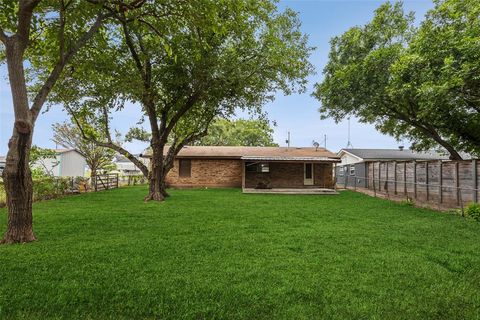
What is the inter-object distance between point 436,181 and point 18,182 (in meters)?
14.1

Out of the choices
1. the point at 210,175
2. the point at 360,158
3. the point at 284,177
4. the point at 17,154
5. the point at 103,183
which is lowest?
the point at 103,183

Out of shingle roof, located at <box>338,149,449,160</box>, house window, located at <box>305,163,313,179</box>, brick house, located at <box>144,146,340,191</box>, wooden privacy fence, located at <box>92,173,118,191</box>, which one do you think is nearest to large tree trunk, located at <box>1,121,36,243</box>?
wooden privacy fence, located at <box>92,173,118,191</box>

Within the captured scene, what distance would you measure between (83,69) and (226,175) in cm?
1295

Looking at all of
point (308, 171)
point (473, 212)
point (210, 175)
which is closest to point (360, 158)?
point (308, 171)

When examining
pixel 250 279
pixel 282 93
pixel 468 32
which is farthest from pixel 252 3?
pixel 250 279

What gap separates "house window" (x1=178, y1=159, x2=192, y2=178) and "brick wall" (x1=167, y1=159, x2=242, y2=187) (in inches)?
6.6

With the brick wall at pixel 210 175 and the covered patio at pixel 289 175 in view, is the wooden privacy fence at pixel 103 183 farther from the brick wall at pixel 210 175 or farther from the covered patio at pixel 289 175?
the covered patio at pixel 289 175

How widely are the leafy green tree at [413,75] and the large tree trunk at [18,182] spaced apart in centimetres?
1265

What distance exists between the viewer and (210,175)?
20891 millimetres

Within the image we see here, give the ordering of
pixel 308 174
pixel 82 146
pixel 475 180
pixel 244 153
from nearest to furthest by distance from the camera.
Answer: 1. pixel 475 180
2. pixel 308 174
3. pixel 244 153
4. pixel 82 146

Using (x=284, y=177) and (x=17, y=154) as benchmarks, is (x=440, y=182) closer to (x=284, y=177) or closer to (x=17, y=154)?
(x=284, y=177)

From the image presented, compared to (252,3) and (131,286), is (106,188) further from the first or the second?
(131,286)

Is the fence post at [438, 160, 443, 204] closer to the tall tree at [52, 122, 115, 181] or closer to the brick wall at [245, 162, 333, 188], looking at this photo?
the brick wall at [245, 162, 333, 188]

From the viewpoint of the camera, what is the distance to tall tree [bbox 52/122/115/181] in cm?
2634
